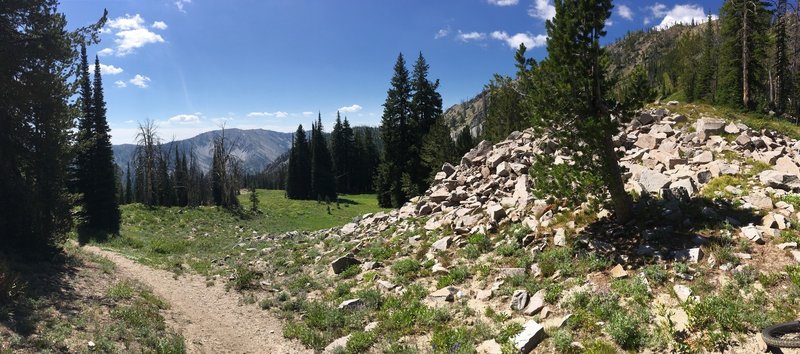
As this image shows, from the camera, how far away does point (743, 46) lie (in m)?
35.5

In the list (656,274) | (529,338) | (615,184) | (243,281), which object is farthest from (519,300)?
(243,281)

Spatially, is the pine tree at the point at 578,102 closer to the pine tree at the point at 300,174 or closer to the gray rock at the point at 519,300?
the gray rock at the point at 519,300

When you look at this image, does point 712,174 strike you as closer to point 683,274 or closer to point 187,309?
point 683,274

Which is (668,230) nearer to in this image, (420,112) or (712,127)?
(712,127)

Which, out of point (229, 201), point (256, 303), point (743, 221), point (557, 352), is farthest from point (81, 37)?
point (229, 201)

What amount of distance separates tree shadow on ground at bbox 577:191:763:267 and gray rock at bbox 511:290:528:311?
2681 millimetres

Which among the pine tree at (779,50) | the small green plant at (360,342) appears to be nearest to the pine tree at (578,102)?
the small green plant at (360,342)

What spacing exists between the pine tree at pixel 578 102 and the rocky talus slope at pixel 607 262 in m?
1.26

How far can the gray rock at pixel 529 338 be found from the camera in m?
8.19

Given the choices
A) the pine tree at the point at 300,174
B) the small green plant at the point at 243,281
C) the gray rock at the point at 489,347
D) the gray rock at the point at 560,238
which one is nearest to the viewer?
the gray rock at the point at 489,347

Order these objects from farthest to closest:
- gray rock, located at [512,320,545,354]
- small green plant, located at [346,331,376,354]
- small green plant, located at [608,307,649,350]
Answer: small green plant, located at [346,331,376,354], gray rock, located at [512,320,545,354], small green plant, located at [608,307,649,350]

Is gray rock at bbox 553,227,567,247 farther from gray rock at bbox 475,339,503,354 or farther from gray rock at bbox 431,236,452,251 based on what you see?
gray rock at bbox 475,339,503,354

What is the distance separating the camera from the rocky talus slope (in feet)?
26.3

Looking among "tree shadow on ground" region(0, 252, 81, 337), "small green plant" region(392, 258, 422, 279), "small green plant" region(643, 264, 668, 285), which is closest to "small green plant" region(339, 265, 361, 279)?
"small green plant" region(392, 258, 422, 279)
